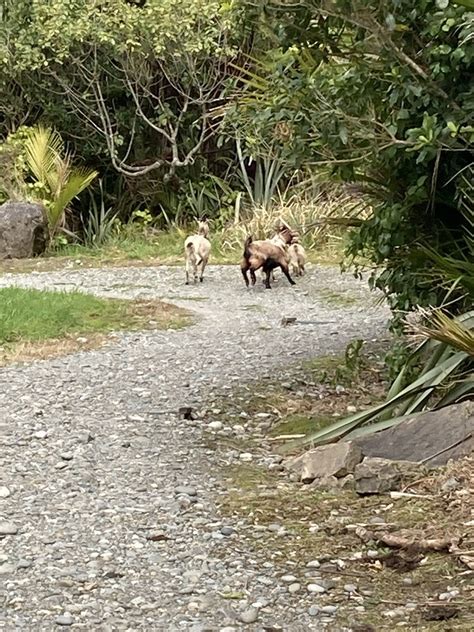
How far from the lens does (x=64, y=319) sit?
28.1 ft

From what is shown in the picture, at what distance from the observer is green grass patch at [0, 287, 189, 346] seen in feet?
26.6

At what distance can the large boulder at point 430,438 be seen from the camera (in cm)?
420

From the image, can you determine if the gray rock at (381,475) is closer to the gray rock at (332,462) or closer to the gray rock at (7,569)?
the gray rock at (332,462)

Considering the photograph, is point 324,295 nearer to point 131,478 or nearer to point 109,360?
point 109,360

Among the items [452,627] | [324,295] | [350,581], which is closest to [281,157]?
[350,581]

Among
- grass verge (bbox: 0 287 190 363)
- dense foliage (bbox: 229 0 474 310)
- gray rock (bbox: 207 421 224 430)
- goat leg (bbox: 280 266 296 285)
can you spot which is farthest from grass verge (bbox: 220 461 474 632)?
goat leg (bbox: 280 266 296 285)

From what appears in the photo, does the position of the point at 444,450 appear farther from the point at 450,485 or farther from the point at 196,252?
the point at 196,252

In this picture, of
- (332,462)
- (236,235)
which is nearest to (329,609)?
(332,462)

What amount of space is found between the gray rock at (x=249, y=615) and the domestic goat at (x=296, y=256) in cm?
903

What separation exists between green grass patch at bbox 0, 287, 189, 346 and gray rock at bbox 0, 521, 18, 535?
399 cm

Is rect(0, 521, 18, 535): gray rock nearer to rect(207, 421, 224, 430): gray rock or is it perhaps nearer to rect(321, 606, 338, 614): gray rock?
rect(321, 606, 338, 614): gray rock

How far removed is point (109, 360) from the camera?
7207mm

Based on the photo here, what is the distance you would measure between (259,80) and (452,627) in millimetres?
3311

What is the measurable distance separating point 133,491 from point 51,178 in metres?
12.4
